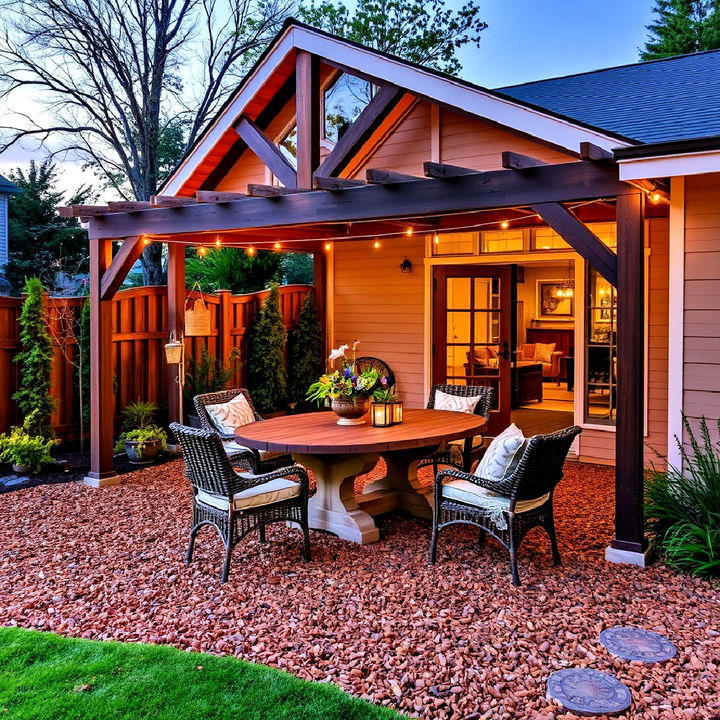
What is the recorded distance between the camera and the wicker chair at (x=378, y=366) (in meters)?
9.25

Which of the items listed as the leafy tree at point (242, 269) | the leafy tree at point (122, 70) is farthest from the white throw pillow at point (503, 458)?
the leafy tree at point (122, 70)

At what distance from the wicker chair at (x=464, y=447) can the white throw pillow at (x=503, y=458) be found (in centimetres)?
138

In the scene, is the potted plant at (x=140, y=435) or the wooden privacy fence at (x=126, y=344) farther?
the potted plant at (x=140, y=435)

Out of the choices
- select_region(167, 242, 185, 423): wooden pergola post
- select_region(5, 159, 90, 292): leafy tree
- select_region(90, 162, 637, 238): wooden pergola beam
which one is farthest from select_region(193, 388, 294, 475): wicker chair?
select_region(5, 159, 90, 292): leafy tree

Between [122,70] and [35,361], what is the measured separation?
9.93 meters

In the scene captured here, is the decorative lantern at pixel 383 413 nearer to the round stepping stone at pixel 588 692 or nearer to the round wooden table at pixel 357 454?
the round wooden table at pixel 357 454

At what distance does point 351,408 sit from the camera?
Result: 559 centimetres

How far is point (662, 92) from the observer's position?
7.17m

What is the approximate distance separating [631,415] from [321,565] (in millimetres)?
2208

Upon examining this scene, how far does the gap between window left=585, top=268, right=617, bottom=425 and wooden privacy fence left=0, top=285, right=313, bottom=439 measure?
4.32 meters

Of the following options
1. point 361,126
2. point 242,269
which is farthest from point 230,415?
point 242,269

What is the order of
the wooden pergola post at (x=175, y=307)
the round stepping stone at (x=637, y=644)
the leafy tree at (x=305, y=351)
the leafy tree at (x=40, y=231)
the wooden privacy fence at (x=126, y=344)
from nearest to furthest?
the round stepping stone at (x=637, y=644) → the wooden privacy fence at (x=126, y=344) → the wooden pergola post at (x=175, y=307) → the leafy tree at (x=305, y=351) → the leafy tree at (x=40, y=231)

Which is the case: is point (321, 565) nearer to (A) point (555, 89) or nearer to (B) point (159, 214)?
(B) point (159, 214)

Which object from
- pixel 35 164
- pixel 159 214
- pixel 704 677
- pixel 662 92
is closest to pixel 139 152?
pixel 35 164
